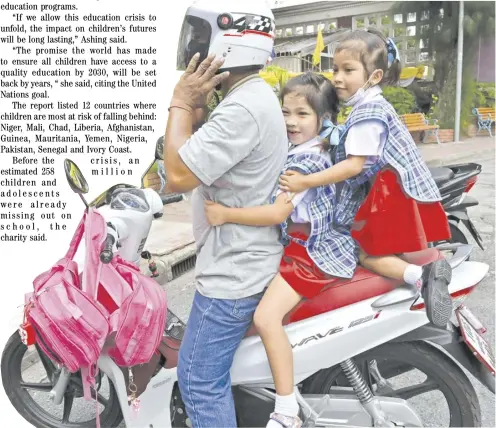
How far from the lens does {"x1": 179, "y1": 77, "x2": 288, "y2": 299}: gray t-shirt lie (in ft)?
4.02

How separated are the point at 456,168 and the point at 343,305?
1.78 meters

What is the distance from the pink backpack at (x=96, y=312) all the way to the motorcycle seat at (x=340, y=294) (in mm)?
296

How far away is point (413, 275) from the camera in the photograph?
1.45 meters

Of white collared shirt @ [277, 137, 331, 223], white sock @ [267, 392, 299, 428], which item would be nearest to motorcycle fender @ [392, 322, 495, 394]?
white sock @ [267, 392, 299, 428]

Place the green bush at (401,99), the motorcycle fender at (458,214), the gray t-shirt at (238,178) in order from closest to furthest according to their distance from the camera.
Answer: the gray t-shirt at (238,178)
the motorcycle fender at (458,214)
the green bush at (401,99)

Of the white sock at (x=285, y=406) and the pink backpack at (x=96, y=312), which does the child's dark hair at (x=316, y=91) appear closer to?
the pink backpack at (x=96, y=312)

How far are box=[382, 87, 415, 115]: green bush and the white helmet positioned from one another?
834 cm

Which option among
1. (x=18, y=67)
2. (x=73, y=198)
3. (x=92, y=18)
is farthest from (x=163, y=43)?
(x=73, y=198)

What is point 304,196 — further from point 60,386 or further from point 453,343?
point 60,386

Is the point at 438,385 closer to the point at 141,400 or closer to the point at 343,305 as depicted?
the point at 343,305

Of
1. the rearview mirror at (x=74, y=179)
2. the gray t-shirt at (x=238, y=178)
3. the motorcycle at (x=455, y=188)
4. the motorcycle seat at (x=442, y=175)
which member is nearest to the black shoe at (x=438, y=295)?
the gray t-shirt at (x=238, y=178)

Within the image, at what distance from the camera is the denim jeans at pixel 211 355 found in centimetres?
138

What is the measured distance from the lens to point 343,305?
4.84 feet

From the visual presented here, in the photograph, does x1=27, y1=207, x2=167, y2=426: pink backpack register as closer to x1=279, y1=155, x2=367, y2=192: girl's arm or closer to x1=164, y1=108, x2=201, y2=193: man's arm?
x1=164, y1=108, x2=201, y2=193: man's arm
